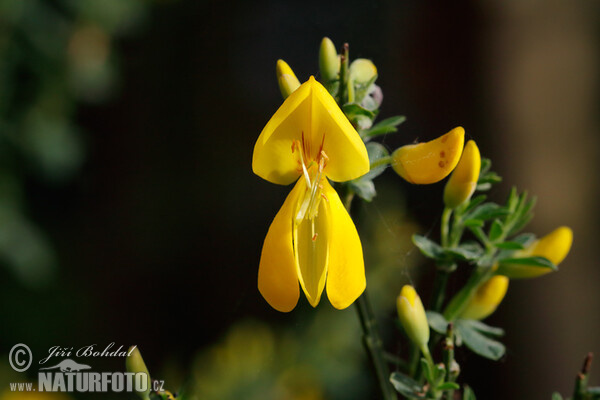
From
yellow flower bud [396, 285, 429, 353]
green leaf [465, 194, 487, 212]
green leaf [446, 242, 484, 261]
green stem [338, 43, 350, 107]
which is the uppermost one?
green stem [338, 43, 350, 107]

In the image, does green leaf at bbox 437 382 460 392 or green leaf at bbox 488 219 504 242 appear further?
green leaf at bbox 488 219 504 242

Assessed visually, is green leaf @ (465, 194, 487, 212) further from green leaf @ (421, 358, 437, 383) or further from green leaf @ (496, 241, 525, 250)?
green leaf @ (421, 358, 437, 383)

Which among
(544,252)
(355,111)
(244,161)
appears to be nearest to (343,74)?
(355,111)

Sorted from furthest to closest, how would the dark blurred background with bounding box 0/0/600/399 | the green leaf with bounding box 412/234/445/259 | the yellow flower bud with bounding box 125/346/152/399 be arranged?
the dark blurred background with bounding box 0/0/600/399 → the green leaf with bounding box 412/234/445/259 → the yellow flower bud with bounding box 125/346/152/399

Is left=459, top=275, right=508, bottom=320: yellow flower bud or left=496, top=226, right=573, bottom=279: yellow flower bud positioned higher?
left=496, top=226, right=573, bottom=279: yellow flower bud

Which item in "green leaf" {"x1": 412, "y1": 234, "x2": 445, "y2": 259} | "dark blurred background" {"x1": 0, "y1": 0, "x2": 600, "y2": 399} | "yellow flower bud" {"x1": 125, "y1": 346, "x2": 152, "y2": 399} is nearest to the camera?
"yellow flower bud" {"x1": 125, "y1": 346, "x2": 152, "y2": 399}

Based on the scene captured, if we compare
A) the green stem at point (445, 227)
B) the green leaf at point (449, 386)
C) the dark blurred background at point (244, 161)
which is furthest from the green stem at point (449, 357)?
the dark blurred background at point (244, 161)

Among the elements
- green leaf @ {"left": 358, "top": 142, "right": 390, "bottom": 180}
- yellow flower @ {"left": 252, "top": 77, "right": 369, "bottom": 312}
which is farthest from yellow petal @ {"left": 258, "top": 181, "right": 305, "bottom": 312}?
green leaf @ {"left": 358, "top": 142, "right": 390, "bottom": 180}

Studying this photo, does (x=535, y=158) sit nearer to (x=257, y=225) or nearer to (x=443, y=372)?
(x=257, y=225)
